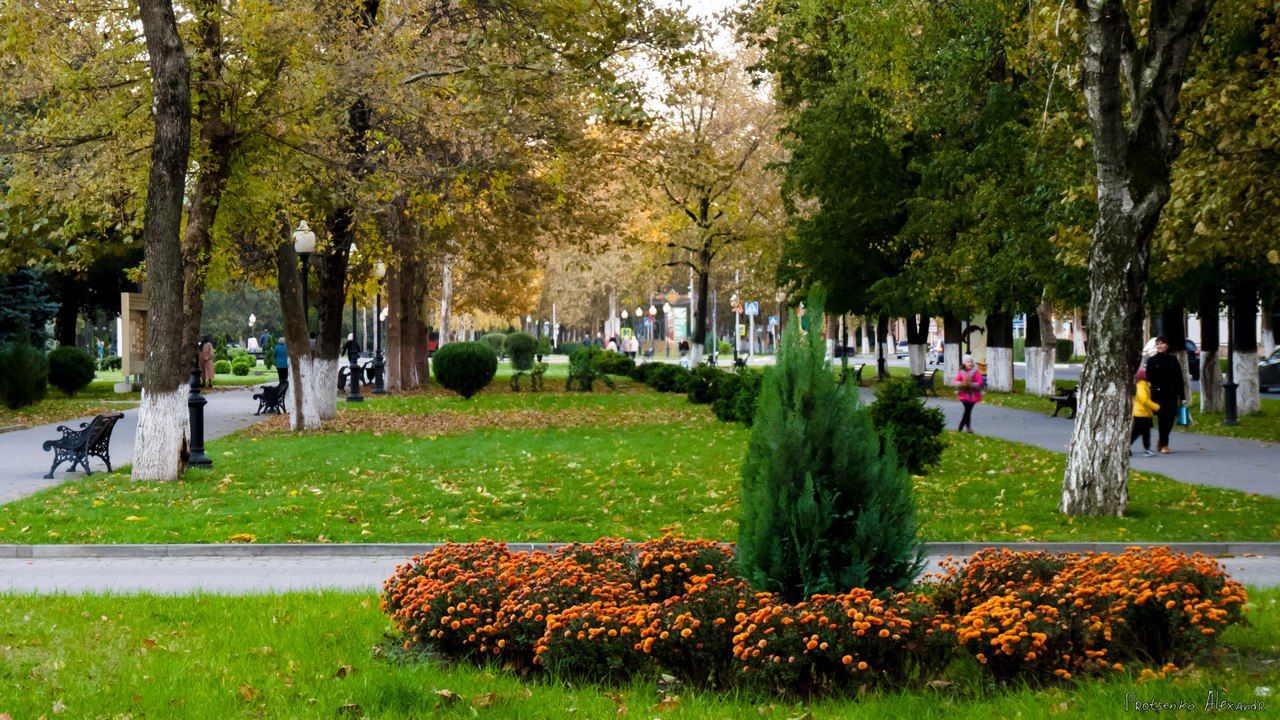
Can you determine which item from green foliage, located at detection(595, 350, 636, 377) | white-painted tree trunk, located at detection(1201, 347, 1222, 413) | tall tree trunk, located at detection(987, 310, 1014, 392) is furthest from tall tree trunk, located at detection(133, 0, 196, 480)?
green foliage, located at detection(595, 350, 636, 377)

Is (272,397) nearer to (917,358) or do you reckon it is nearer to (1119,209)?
(1119,209)

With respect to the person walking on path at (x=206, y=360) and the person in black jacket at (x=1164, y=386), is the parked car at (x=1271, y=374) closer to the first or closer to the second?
the person in black jacket at (x=1164, y=386)

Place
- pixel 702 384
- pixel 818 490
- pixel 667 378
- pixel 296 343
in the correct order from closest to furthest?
1. pixel 818 490
2. pixel 296 343
3. pixel 702 384
4. pixel 667 378

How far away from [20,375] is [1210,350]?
27.8 metres

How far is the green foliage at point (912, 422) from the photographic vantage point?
16484mm

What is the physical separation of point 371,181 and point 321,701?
18.0m

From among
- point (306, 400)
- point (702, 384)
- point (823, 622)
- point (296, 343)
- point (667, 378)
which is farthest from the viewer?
point (667, 378)

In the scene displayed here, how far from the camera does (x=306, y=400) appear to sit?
2602cm

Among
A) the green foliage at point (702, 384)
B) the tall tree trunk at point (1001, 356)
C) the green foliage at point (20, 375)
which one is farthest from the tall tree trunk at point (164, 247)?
the tall tree trunk at point (1001, 356)

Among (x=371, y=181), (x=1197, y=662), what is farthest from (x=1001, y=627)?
(x=371, y=181)

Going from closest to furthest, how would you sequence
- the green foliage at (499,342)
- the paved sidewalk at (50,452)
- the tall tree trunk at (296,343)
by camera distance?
the paved sidewalk at (50,452), the tall tree trunk at (296,343), the green foliage at (499,342)

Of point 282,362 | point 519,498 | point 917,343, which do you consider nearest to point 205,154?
point 519,498

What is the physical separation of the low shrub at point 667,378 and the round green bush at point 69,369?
1758cm

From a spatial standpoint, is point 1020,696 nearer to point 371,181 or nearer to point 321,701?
point 321,701
